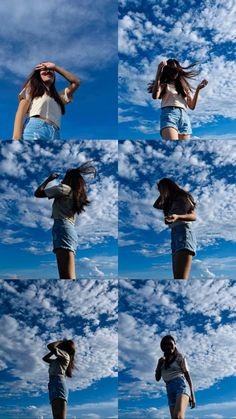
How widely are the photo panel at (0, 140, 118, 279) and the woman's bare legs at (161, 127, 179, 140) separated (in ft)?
1.36

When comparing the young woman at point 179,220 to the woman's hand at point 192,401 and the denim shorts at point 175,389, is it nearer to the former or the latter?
the denim shorts at point 175,389

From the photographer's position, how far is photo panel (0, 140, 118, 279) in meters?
4.90

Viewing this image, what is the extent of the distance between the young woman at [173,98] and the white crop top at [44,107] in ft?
2.39

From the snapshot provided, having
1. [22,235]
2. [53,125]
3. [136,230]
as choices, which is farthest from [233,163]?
[22,235]

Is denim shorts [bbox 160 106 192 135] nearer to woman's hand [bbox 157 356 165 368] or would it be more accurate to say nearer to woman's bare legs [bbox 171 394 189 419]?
woman's hand [bbox 157 356 165 368]

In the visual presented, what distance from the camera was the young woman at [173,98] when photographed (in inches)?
187

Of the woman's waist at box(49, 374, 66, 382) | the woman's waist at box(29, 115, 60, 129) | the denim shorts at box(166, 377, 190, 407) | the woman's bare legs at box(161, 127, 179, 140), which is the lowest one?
the denim shorts at box(166, 377, 190, 407)

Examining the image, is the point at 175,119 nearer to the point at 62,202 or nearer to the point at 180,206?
the point at 180,206

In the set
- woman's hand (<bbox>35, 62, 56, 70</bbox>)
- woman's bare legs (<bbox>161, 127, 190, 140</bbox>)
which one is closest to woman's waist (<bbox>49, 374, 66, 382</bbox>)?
woman's bare legs (<bbox>161, 127, 190, 140</bbox>)

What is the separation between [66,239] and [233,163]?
1.38m

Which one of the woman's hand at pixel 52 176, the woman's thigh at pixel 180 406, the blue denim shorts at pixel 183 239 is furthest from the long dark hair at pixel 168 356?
the woman's hand at pixel 52 176

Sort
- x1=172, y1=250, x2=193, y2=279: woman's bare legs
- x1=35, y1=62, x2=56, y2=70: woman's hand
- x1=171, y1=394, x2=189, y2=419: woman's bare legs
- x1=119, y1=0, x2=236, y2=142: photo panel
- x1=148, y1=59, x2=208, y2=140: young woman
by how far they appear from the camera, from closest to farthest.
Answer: x1=171, y1=394, x2=189, y2=419: woman's bare legs
x1=172, y1=250, x2=193, y2=279: woman's bare legs
x1=148, y1=59, x2=208, y2=140: young woman
x1=35, y1=62, x2=56, y2=70: woman's hand
x1=119, y1=0, x2=236, y2=142: photo panel

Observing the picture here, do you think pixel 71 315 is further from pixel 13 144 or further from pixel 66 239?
pixel 13 144

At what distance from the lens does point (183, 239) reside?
4594mm
